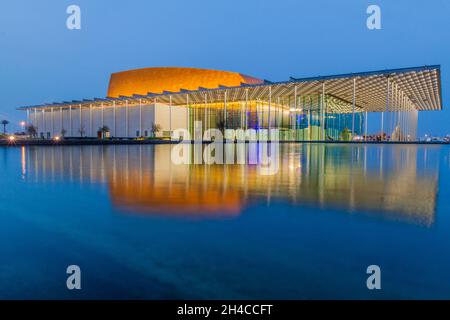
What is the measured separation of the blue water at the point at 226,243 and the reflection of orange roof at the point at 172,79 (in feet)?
143

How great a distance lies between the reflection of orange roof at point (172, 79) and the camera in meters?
48.2

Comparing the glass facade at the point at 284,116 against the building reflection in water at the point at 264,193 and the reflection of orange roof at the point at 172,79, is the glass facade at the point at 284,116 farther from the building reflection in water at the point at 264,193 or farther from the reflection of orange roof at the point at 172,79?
the building reflection in water at the point at 264,193

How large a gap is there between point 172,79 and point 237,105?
1244cm

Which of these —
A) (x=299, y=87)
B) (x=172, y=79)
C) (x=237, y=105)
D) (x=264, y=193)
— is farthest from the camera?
(x=172, y=79)

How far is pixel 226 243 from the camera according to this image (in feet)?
8.93

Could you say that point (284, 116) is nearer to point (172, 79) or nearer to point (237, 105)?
point (237, 105)

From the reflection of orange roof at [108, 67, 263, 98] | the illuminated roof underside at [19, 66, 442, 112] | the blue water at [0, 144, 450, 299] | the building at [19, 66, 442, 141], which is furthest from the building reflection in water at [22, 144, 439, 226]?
the reflection of orange roof at [108, 67, 263, 98]

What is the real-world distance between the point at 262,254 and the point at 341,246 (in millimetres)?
688

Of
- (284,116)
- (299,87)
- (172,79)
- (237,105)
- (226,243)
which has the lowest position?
(226,243)

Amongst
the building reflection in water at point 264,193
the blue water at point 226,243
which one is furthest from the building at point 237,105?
the blue water at point 226,243

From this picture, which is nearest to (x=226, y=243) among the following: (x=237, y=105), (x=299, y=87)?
(x=299, y=87)
